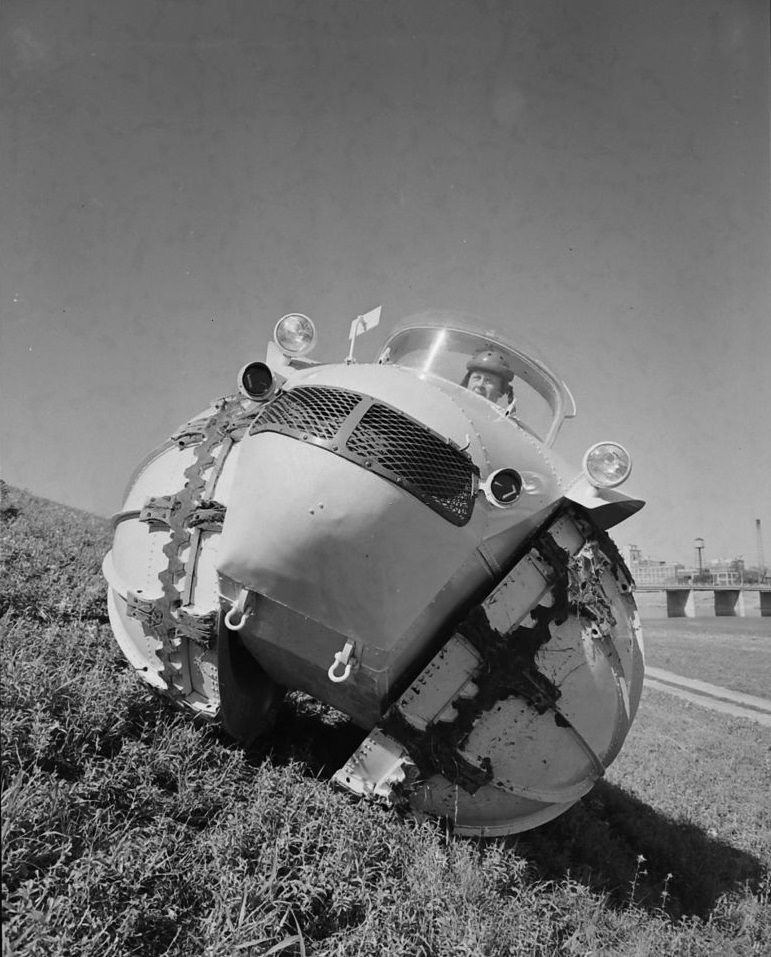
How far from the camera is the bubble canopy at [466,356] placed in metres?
3.91

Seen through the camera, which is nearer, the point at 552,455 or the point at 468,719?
the point at 468,719

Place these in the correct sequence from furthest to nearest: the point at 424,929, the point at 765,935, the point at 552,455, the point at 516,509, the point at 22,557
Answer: the point at 22,557 < the point at 765,935 < the point at 552,455 < the point at 516,509 < the point at 424,929

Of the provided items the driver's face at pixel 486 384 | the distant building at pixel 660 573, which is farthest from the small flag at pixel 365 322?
the distant building at pixel 660 573

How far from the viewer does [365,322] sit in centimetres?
361

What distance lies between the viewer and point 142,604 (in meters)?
3.15

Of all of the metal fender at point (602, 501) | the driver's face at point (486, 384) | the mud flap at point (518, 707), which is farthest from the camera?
the driver's face at point (486, 384)

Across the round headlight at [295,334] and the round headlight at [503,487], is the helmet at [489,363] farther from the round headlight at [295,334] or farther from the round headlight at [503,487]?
the round headlight at [503,487]

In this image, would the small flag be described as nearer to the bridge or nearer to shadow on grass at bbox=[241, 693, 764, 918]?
shadow on grass at bbox=[241, 693, 764, 918]

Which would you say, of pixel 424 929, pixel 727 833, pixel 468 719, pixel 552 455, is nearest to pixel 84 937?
pixel 424 929

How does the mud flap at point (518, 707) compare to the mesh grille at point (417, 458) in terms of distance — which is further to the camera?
the mud flap at point (518, 707)

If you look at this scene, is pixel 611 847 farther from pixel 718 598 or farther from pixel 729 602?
pixel 718 598

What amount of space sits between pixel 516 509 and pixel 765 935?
10.5 feet

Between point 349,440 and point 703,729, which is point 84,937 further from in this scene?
point 703,729

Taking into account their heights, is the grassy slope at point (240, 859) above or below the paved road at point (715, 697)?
above
